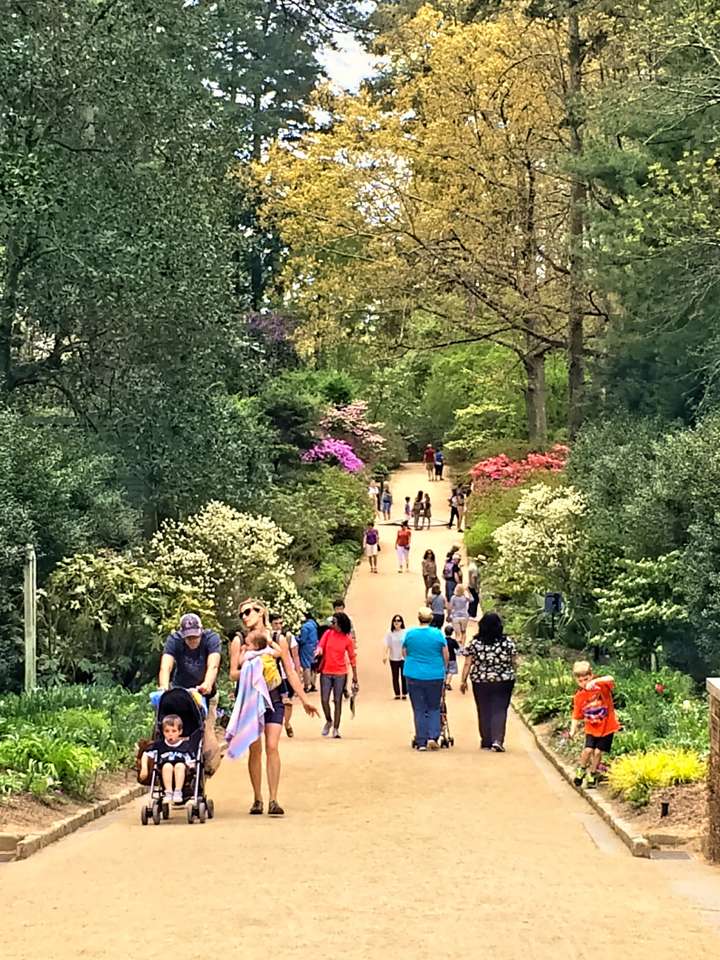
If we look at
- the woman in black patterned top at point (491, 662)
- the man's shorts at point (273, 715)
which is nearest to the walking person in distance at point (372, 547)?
the woman in black patterned top at point (491, 662)

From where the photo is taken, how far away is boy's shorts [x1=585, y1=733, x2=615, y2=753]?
12.9 metres

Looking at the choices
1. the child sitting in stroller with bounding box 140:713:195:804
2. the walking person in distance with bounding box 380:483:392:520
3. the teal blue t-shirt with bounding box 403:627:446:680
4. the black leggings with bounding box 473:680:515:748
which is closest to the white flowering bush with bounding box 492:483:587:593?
the black leggings with bounding box 473:680:515:748

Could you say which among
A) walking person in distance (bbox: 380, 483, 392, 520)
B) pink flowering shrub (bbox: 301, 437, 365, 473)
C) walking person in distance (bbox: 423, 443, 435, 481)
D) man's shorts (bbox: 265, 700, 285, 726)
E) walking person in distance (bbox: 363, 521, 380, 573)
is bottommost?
man's shorts (bbox: 265, 700, 285, 726)

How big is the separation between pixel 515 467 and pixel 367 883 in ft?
117

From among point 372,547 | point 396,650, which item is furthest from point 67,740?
point 372,547

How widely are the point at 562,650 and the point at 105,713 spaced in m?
12.6

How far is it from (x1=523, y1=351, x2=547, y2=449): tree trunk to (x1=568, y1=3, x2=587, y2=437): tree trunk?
3561mm

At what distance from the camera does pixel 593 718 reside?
1269 centimetres

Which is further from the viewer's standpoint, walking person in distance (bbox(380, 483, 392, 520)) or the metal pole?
walking person in distance (bbox(380, 483, 392, 520))

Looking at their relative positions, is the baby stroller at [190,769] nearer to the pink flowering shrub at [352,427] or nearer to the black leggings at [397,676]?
the black leggings at [397,676]

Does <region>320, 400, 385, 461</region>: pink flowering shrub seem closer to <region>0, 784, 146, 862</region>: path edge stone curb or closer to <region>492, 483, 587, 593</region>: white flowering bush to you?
<region>492, 483, 587, 593</region>: white flowering bush

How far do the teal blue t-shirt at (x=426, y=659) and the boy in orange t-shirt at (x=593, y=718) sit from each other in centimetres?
275

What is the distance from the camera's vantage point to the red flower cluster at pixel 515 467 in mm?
40438

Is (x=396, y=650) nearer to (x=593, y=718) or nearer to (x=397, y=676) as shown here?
(x=397, y=676)
